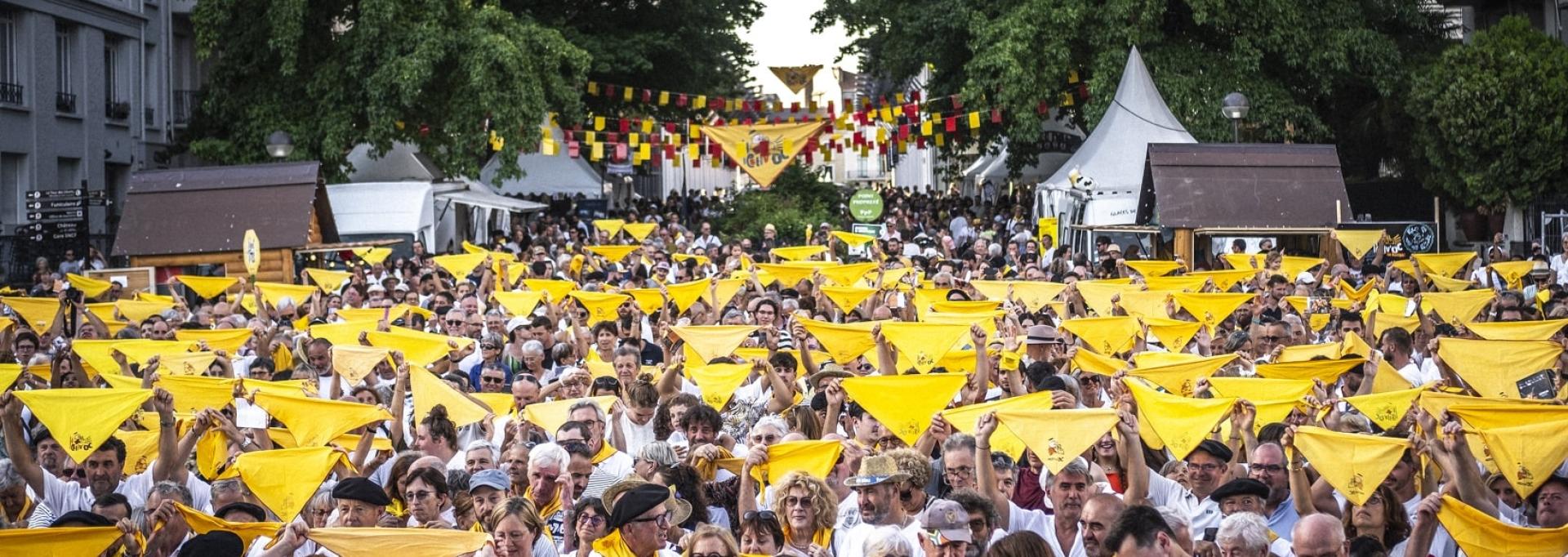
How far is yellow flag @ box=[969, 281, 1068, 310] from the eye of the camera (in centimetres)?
1642

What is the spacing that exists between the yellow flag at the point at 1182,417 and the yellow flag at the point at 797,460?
178cm

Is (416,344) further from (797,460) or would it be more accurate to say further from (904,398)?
(797,460)

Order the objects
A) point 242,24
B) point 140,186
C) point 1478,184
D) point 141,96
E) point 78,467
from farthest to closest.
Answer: point 141,96 < point 242,24 < point 1478,184 < point 140,186 < point 78,467

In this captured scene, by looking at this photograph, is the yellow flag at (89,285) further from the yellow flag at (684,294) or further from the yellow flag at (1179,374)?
the yellow flag at (1179,374)

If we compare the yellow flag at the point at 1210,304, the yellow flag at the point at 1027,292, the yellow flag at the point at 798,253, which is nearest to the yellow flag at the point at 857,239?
the yellow flag at the point at 798,253

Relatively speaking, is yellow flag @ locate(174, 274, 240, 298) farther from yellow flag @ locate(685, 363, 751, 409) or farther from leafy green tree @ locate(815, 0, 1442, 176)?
leafy green tree @ locate(815, 0, 1442, 176)

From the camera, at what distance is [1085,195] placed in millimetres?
26922

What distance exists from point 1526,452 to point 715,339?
20.7ft

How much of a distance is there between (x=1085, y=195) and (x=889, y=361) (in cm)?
1568

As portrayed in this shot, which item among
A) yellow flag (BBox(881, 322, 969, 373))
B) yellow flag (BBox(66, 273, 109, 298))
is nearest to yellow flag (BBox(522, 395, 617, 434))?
yellow flag (BBox(881, 322, 969, 373))

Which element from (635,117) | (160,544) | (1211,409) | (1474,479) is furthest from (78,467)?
(635,117)

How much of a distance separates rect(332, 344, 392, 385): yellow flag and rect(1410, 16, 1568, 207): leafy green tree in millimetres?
22194

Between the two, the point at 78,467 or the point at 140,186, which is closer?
the point at 78,467

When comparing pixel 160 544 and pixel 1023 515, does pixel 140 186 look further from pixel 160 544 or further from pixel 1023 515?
pixel 1023 515
